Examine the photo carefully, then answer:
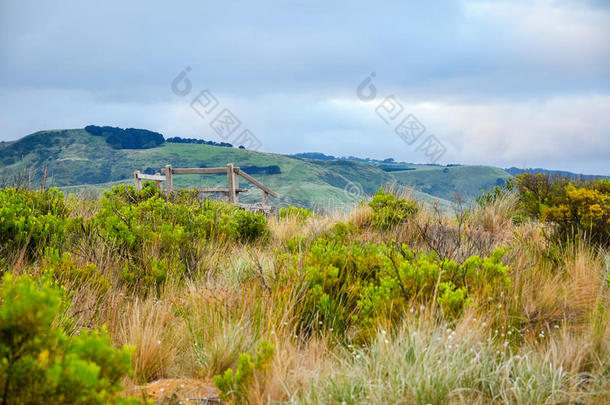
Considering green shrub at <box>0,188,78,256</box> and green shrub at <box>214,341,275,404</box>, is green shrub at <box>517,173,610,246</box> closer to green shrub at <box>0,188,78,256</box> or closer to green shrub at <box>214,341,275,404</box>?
green shrub at <box>214,341,275,404</box>

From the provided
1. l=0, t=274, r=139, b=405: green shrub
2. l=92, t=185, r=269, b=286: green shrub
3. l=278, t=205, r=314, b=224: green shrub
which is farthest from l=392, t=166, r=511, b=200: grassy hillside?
l=0, t=274, r=139, b=405: green shrub

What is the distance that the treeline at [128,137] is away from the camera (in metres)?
172

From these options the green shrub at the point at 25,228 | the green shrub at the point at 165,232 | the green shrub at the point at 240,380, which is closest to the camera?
the green shrub at the point at 240,380

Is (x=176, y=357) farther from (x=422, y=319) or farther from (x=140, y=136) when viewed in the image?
(x=140, y=136)

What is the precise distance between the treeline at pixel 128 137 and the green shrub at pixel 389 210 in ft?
Result: 578

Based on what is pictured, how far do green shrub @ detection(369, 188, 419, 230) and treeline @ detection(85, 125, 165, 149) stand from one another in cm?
17602

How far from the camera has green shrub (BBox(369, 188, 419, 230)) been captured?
8.54 m

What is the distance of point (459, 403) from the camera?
2521 millimetres

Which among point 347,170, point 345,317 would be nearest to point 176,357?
point 345,317

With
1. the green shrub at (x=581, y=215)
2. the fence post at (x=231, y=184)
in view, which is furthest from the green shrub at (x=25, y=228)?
the fence post at (x=231, y=184)

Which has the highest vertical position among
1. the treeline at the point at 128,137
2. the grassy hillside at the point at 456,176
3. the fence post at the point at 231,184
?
the treeline at the point at 128,137

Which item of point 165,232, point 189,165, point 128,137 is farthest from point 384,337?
point 128,137

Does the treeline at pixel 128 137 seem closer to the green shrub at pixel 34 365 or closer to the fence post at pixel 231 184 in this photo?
the fence post at pixel 231 184

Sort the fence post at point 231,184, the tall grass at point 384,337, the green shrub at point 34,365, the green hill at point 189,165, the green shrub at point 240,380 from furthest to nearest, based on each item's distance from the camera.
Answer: the green hill at point 189,165 < the fence post at point 231,184 < the tall grass at point 384,337 < the green shrub at point 240,380 < the green shrub at point 34,365
